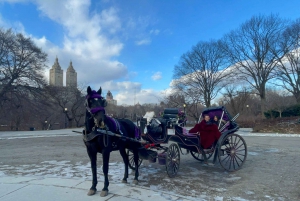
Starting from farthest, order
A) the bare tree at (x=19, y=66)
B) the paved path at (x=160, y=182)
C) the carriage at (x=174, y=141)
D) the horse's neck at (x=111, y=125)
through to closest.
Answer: the bare tree at (x=19, y=66) → the carriage at (x=174, y=141) → the horse's neck at (x=111, y=125) → the paved path at (x=160, y=182)

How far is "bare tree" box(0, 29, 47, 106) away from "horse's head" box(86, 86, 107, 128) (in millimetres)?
28043

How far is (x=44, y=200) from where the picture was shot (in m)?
4.14

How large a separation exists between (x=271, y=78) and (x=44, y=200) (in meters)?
36.2

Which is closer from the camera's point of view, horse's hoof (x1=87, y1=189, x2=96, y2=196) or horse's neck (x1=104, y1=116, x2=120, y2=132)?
horse's hoof (x1=87, y1=189, x2=96, y2=196)

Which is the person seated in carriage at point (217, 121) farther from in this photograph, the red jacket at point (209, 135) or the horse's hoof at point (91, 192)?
the horse's hoof at point (91, 192)

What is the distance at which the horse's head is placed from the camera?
425 cm

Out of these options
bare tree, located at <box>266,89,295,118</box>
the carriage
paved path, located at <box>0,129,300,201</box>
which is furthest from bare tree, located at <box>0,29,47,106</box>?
bare tree, located at <box>266,89,295,118</box>

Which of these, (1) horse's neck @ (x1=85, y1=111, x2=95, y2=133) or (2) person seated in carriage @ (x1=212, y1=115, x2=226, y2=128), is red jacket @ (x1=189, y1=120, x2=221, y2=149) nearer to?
(2) person seated in carriage @ (x1=212, y1=115, x2=226, y2=128)

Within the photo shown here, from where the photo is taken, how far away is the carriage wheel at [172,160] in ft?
19.2

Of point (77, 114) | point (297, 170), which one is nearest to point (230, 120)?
point (297, 170)

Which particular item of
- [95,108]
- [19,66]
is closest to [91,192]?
[95,108]

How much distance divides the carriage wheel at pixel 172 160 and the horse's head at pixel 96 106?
2268 mm

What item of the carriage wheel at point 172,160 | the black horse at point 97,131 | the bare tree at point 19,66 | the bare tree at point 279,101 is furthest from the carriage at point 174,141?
the bare tree at point 19,66

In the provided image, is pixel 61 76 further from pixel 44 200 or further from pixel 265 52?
pixel 44 200
